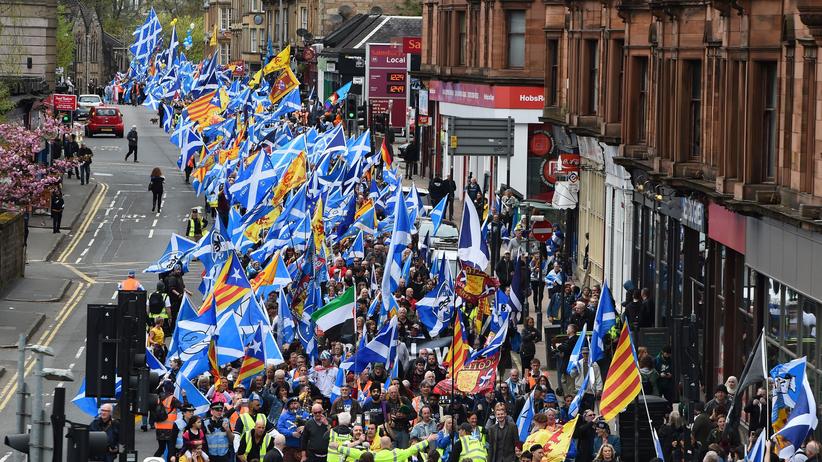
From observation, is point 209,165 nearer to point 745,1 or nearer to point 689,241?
point 689,241

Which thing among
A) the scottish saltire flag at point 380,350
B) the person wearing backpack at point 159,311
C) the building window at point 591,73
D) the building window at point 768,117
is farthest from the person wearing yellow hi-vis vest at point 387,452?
the building window at point 591,73

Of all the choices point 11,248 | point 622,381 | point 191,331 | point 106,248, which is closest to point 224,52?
point 106,248

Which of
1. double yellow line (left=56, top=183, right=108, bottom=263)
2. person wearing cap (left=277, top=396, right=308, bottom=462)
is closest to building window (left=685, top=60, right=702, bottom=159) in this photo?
person wearing cap (left=277, top=396, right=308, bottom=462)

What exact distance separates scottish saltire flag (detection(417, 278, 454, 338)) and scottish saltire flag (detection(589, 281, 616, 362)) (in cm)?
541

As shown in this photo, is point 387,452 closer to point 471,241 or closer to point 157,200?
point 471,241

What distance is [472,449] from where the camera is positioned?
24.1 metres

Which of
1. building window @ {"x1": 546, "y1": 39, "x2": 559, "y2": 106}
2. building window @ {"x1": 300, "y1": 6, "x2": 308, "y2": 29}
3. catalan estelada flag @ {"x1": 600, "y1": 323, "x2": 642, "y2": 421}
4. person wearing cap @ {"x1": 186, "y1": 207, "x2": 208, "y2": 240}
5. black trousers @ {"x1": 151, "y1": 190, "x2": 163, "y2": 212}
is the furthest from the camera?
building window @ {"x1": 300, "y1": 6, "x2": 308, "y2": 29}

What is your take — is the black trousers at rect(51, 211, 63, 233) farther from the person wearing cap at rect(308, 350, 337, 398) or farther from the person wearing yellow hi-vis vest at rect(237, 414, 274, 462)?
the person wearing yellow hi-vis vest at rect(237, 414, 274, 462)

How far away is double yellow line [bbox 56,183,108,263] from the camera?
54469 millimetres

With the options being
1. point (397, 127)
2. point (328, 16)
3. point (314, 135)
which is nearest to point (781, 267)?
point (314, 135)

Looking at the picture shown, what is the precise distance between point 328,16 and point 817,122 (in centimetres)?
8603

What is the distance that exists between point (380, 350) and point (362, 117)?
50.0 meters

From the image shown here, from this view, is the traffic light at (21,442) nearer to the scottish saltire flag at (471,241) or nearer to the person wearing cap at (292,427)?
the person wearing cap at (292,427)

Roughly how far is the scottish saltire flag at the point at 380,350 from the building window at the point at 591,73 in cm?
1836
